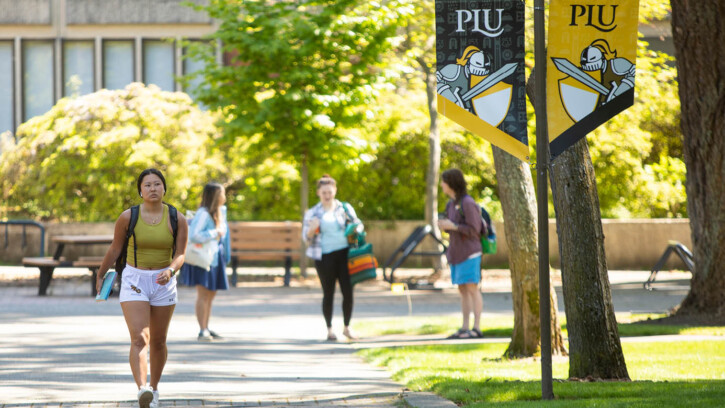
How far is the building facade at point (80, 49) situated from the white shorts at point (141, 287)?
25061mm

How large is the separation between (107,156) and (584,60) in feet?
62.6

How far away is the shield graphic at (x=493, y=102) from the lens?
6.80m

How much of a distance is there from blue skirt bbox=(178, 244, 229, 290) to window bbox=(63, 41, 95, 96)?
22242 mm

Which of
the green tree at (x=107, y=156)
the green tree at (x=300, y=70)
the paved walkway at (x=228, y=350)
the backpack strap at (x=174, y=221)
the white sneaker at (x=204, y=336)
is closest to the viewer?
the backpack strap at (x=174, y=221)

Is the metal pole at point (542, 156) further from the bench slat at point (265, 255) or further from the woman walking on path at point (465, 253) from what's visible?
the bench slat at point (265, 255)

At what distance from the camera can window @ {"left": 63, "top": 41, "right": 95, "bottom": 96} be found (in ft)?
106

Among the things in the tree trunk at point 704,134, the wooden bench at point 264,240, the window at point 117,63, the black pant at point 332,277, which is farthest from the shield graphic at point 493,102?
the window at point 117,63

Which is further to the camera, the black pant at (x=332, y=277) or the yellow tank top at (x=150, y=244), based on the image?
the black pant at (x=332, y=277)

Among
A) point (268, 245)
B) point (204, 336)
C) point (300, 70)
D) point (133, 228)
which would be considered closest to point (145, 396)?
point (133, 228)

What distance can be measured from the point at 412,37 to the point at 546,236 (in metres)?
14.0

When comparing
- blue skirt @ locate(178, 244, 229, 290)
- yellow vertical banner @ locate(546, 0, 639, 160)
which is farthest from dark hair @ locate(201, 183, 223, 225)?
yellow vertical banner @ locate(546, 0, 639, 160)

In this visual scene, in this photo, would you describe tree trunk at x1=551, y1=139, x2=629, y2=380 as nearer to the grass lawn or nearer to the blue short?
the grass lawn

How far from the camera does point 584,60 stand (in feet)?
22.2

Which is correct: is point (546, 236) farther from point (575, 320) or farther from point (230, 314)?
point (230, 314)
